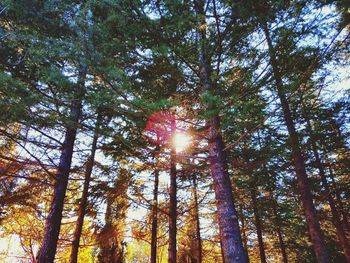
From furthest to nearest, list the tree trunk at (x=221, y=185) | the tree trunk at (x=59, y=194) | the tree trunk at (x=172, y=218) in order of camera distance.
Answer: the tree trunk at (x=172, y=218) → the tree trunk at (x=59, y=194) → the tree trunk at (x=221, y=185)

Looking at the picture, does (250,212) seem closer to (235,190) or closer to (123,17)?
(235,190)

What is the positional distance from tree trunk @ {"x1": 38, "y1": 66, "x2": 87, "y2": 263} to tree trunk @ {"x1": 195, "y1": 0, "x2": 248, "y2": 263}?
3248 millimetres

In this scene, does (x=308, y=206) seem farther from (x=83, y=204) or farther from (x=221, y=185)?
(x=83, y=204)

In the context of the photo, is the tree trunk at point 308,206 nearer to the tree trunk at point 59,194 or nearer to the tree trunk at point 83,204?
the tree trunk at point 59,194

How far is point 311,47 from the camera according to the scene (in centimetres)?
522

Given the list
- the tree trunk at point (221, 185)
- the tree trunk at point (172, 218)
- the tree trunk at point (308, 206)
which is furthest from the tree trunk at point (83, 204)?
the tree trunk at point (308, 206)

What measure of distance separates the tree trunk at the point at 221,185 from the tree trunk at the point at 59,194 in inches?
128

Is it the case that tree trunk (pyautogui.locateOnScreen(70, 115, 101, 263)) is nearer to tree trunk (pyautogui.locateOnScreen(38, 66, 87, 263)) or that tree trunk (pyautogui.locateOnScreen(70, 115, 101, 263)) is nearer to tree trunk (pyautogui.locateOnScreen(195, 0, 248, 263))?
tree trunk (pyautogui.locateOnScreen(38, 66, 87, 263))

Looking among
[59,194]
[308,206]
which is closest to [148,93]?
[59,194]

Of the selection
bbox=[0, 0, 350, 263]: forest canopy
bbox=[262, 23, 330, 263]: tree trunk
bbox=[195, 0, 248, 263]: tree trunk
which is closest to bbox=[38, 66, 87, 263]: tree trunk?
bbox=[0, 0, 350, 263]: forest canopy

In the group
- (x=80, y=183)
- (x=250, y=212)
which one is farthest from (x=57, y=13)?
(x=250, y=212)

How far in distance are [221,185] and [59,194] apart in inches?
198

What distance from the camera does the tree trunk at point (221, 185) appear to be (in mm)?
5312

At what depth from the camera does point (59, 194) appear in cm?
788
